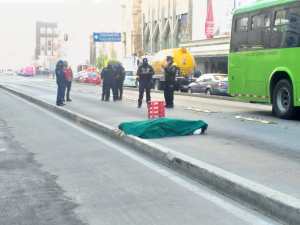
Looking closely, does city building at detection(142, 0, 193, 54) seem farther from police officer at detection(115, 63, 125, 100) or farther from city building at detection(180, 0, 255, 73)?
police officer at detection(115, 63, 125, 100)

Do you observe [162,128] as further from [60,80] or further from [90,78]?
[90,78]

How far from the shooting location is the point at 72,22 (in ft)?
528

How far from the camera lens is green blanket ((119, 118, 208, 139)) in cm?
1272

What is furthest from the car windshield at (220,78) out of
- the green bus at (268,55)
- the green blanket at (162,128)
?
the green blanket at (162,128)

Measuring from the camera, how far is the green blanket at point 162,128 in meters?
12.7

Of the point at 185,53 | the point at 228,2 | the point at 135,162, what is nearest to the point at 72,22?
the point at 228,2

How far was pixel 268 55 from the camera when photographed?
1841cm

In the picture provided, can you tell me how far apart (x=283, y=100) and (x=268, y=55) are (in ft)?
4.47

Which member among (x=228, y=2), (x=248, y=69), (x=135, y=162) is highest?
(x=228, y=2)

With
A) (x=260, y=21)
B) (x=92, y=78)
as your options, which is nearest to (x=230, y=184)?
(x=260, y=21)

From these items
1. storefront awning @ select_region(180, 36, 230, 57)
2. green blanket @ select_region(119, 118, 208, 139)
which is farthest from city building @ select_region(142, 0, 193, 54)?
green blanket @ select_region(119, 118, 208, 139)

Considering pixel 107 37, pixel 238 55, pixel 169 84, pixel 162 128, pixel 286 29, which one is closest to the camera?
pixel 162 128

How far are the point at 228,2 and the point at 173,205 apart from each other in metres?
58.1

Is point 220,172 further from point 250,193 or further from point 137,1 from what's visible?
point 137,1
